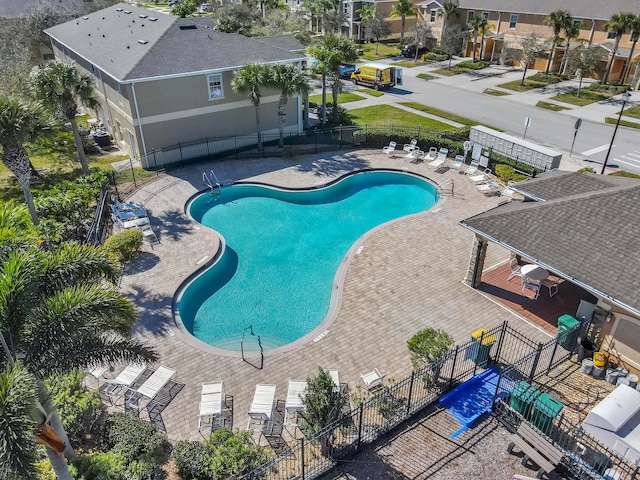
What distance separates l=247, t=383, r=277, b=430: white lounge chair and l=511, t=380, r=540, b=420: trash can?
6.88 meters

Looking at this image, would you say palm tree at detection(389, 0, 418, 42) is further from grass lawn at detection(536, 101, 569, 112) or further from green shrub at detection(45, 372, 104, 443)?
green shrub at detection(45, 372, 104, 443)

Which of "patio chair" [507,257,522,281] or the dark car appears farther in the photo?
the dark car

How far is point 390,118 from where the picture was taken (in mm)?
39688

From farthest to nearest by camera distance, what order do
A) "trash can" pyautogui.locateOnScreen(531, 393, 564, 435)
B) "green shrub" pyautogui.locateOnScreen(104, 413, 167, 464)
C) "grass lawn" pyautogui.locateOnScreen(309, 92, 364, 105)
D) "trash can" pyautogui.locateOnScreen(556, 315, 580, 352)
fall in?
"grass lawn" pyautogui.locateOnScreen(309, 92, 364, 105) < "trash can" pyautogui.locateOnScreen(556, 315, 580, 352) < "trash can" pyautogui.locateOnScreen(531, 393, 564, 435) < "green shrub" pyautogui.locateOnScreen(104, 413, 167, 464)

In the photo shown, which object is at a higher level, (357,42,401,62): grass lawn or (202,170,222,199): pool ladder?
(357,42,401,62): grass lawn

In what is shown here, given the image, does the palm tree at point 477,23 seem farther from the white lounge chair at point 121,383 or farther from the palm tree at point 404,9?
the white lounge chair at point 121,383

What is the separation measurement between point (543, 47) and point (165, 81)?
141ft

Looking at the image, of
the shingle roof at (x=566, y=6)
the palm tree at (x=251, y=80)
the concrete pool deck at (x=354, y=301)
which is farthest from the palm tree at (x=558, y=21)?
the palm tree at (x=251, y=80)

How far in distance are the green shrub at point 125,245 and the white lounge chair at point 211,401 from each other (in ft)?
28.5

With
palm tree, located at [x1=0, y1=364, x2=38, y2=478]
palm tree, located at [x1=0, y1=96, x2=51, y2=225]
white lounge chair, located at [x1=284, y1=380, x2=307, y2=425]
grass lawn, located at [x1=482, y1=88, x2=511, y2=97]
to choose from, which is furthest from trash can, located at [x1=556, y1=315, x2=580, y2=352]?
grass lawn, located at [x1=482, y1=88, x2=511, y2=97]

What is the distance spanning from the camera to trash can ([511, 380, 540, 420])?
13.0 m

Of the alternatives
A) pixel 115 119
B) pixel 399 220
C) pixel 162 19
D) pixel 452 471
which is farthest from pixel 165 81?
pixel 452 471

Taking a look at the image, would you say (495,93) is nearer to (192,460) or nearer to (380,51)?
(380,51)

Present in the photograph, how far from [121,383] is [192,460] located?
13.1 feet
